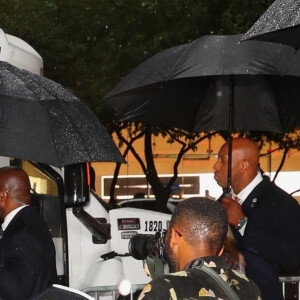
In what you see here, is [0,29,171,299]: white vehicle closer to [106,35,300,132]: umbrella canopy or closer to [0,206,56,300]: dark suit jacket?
[106,35,300,132]: umbrella canopy

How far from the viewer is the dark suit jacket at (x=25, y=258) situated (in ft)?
14.6

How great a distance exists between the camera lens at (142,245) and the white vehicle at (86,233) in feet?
6.45

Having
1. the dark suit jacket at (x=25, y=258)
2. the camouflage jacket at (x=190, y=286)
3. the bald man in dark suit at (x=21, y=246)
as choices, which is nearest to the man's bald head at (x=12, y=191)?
the bald man in dark suit at (x=21, y=246)

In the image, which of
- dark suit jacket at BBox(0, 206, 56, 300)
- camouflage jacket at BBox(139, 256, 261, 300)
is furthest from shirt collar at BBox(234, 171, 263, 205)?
camouflage jacket at BBox(139, 256, 261, 300)

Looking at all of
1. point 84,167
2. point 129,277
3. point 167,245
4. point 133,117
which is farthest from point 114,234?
point 167,245

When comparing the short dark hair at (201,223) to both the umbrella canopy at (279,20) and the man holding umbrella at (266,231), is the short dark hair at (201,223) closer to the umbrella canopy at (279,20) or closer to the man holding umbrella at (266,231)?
the umbrella canopy at (279,20)

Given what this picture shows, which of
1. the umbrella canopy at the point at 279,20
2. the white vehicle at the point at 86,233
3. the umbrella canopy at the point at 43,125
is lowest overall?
the white vehicle at the point at 86,233

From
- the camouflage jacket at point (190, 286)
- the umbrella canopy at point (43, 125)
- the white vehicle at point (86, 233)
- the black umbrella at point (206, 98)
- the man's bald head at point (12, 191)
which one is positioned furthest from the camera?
the white vehicle at point (86, 233)

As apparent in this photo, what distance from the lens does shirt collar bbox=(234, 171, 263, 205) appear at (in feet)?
17.0

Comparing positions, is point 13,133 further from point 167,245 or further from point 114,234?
point 114,234

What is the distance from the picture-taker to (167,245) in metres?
3.45

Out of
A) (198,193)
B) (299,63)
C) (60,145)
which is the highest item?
(299,63)

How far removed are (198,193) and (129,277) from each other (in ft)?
74.9

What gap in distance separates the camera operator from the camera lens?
47.5 inches
